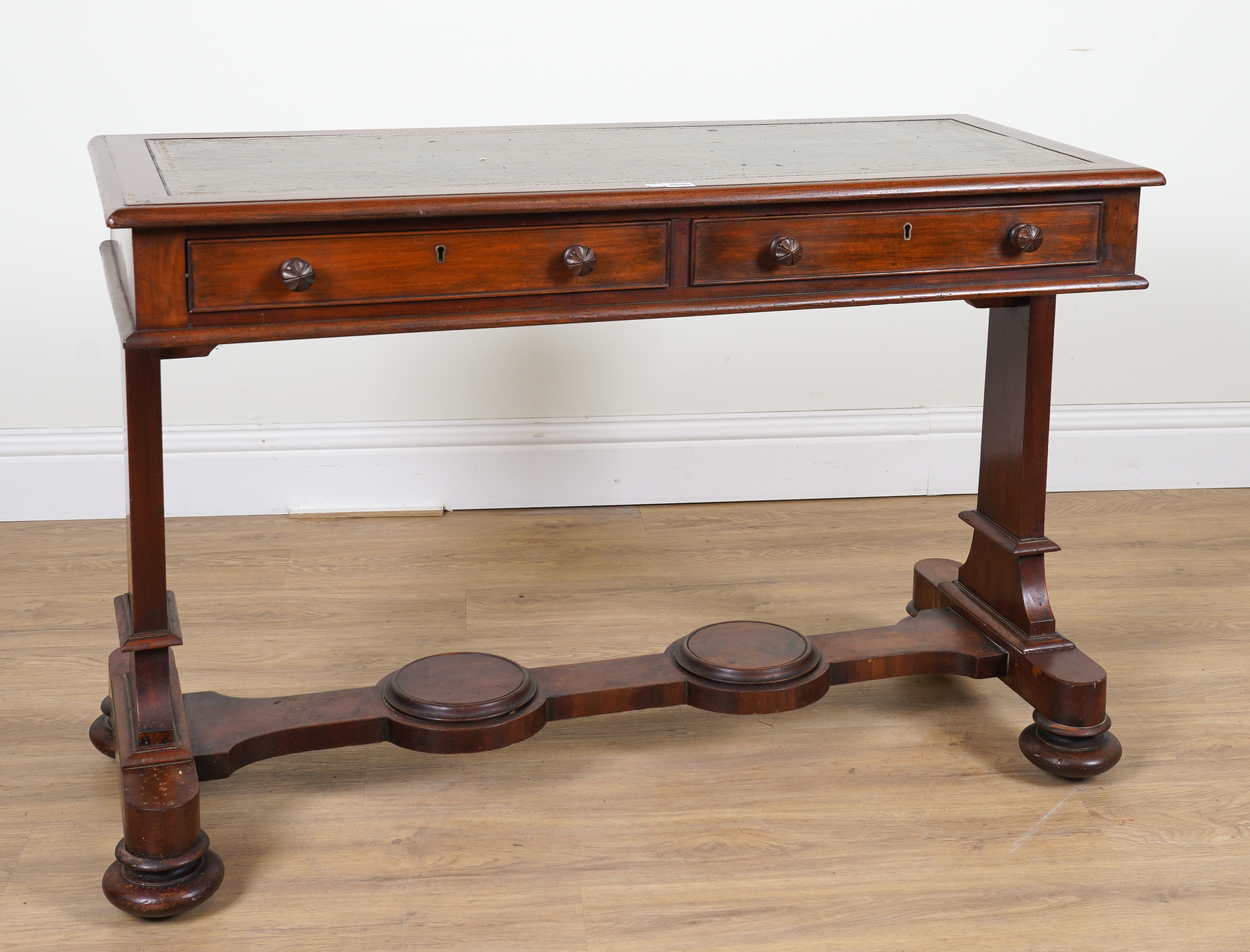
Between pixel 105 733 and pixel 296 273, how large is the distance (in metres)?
0.92

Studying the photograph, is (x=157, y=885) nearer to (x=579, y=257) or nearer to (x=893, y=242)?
(x=579, y=257)

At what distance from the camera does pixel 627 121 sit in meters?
3.22

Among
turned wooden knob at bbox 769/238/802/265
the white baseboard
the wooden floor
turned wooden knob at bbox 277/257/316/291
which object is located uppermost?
turned wooden knob at bbox 769/238/802/265

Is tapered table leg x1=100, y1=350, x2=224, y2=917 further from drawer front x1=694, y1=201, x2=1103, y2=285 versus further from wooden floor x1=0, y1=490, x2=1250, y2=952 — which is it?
drawer front x1=694, y1=201, x2=1103, y2=285

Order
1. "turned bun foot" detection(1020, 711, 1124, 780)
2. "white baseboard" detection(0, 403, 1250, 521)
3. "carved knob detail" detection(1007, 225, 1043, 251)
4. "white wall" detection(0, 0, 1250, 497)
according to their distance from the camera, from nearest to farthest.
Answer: "carved knob detail" detection(1007, 225, 1043, 251)
"turned bun foot" detection(1020, 711, 1124, 780)
"white wall" detection(0, 0, 1250, 497)
"white baseboard" detection(0, 403, 1250, 521)

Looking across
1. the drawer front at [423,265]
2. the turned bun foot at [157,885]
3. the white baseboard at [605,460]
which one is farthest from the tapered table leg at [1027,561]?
the turned bun foot at [157,885]

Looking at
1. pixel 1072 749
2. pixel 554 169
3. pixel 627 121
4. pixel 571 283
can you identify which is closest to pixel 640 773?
pixel 1072 749

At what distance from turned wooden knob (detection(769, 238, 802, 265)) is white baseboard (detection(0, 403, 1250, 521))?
1.55 metres

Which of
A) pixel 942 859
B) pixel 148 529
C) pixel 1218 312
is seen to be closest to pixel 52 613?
pixel 148 529

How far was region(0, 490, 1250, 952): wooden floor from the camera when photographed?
1.87 metres

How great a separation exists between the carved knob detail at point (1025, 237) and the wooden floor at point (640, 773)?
83cm

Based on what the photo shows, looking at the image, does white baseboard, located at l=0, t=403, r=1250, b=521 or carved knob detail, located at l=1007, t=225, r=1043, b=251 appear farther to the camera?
white baseboard, located at l=0, t=403, r=1250, b=521

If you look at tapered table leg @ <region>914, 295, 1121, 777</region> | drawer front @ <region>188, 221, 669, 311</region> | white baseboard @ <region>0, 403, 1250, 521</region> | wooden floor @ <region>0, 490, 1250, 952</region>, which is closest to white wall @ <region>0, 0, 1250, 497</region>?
white baseboard @ <region>0, 403, 1250, 521</region>

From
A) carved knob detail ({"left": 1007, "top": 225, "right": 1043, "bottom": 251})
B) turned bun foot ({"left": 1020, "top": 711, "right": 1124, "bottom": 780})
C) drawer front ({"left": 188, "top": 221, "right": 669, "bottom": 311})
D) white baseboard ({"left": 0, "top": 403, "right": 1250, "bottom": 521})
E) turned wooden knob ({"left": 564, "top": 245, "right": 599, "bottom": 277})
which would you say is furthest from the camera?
white baseboard ({"left": 0, "top": 403, "right": 1250, "bottom": 521})
